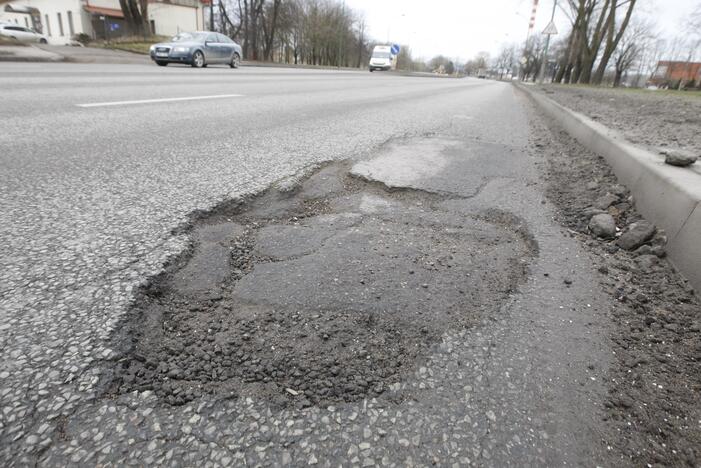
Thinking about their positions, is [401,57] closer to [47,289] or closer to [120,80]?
[120,80]

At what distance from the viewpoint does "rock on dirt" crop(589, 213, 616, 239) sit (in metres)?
2.04

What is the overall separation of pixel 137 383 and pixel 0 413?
0.26 m

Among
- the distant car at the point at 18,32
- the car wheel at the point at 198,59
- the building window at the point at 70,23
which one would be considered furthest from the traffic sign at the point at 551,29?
the building window at the point at 70,23

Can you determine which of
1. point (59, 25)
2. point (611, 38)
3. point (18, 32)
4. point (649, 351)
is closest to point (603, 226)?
point (649, 351)

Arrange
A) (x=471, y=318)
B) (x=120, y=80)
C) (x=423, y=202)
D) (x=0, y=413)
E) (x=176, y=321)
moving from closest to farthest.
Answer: (x=0, y=413) < (x=176, y=321) < (x=471, y=318) < (x=423, y=202) < (x=120, y=80)

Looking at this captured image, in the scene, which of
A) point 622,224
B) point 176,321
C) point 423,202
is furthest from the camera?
point 423,202

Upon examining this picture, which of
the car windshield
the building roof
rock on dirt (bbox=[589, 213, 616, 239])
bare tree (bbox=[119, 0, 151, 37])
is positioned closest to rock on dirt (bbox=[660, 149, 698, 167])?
rock on dirt (bbox=[589, 213, 616, 239])

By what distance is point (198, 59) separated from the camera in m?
14.9

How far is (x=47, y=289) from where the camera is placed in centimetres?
125

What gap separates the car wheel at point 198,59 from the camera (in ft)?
48.3

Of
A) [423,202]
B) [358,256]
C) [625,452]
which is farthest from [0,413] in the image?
[423,202]

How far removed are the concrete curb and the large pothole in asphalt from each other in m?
0.59

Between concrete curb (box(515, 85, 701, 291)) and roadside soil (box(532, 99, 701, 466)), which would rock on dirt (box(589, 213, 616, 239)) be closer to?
roadside soil (box(532, 99, 701, 466))

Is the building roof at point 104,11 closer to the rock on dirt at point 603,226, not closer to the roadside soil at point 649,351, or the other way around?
the rock on dirt at point 603,226
